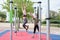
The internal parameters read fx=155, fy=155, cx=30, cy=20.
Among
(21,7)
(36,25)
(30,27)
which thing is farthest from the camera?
(30,27)

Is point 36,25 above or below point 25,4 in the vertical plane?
below

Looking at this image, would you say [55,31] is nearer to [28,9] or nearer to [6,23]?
[28,9]

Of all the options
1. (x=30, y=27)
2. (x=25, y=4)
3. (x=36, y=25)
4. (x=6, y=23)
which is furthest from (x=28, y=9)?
(x=36, y=25)

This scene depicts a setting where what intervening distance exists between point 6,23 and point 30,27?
109 centimetres

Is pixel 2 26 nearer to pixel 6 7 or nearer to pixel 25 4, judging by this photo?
pixel 6 7

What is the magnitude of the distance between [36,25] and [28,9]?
171cm

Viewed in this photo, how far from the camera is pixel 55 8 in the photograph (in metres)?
6.50

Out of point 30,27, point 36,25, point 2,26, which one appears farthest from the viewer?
point 2,26

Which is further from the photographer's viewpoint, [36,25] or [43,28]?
[43,28]

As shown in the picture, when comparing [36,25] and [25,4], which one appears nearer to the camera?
[36,25]

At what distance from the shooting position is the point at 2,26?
23.0 ft

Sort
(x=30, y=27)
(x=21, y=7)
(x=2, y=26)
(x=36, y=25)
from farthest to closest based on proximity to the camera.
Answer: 1. (x=2, y=26)
2. (x=30, y=27)
3. (x=21, y=7)
4. (x=36, y=25)

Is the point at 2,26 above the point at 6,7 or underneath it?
underneath

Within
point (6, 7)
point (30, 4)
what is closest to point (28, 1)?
point (30, 4)
